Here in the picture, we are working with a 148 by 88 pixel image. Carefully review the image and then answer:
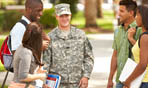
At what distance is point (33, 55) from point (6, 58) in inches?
42.5

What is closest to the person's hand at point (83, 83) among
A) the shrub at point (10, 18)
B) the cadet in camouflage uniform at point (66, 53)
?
the cadet in camouflage uniform at point (66, 53)

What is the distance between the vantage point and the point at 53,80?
4.72 meters

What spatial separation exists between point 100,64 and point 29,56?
9.00m

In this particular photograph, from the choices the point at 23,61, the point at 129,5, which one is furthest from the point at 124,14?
the point at 23,61

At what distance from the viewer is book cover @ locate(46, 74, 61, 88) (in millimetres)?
4659

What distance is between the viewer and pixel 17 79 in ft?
13.9

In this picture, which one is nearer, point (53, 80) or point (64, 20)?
point (53, 80)

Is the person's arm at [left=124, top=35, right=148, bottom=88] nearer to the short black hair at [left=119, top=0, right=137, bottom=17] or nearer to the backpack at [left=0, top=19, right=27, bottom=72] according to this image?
the short black hair at [left=119, top=0, right=137, bottom=17]

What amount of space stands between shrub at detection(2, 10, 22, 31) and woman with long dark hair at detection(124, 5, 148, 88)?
2124cm

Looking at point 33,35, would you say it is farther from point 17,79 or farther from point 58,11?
point 58,11

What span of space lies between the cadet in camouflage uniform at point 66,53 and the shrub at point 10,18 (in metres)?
20.6

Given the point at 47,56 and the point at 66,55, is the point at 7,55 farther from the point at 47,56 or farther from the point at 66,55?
the point at 66,55

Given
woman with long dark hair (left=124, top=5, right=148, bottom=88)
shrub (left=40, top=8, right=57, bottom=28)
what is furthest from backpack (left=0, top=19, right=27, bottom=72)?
shrub (left=40, top=8, right=57, bottom=28)

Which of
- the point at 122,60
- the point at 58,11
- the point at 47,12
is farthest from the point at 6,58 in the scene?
the point at 47,12
